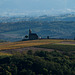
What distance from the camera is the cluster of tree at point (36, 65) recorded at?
182 ft

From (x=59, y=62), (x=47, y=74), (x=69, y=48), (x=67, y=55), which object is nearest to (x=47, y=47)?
(x=69, y=48)

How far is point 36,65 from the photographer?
58.8m

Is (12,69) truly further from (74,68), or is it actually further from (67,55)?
(67,55)

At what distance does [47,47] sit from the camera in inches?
3093

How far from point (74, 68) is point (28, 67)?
9.26 m

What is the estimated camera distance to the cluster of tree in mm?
55625

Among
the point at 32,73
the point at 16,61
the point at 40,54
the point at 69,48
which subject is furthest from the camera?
the point at 69,48

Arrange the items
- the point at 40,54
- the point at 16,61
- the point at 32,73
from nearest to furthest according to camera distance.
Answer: the point at 32,73, the point at 16,61, the point at 40,54

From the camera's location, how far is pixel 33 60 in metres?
60.1

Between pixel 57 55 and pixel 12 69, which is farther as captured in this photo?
pixel 57 55

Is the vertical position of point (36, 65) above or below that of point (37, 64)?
below

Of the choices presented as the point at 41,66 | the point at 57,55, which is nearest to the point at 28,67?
the point at 41,66

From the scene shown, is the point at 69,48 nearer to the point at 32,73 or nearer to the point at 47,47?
the point at 47,47

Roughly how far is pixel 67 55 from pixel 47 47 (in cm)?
1140
